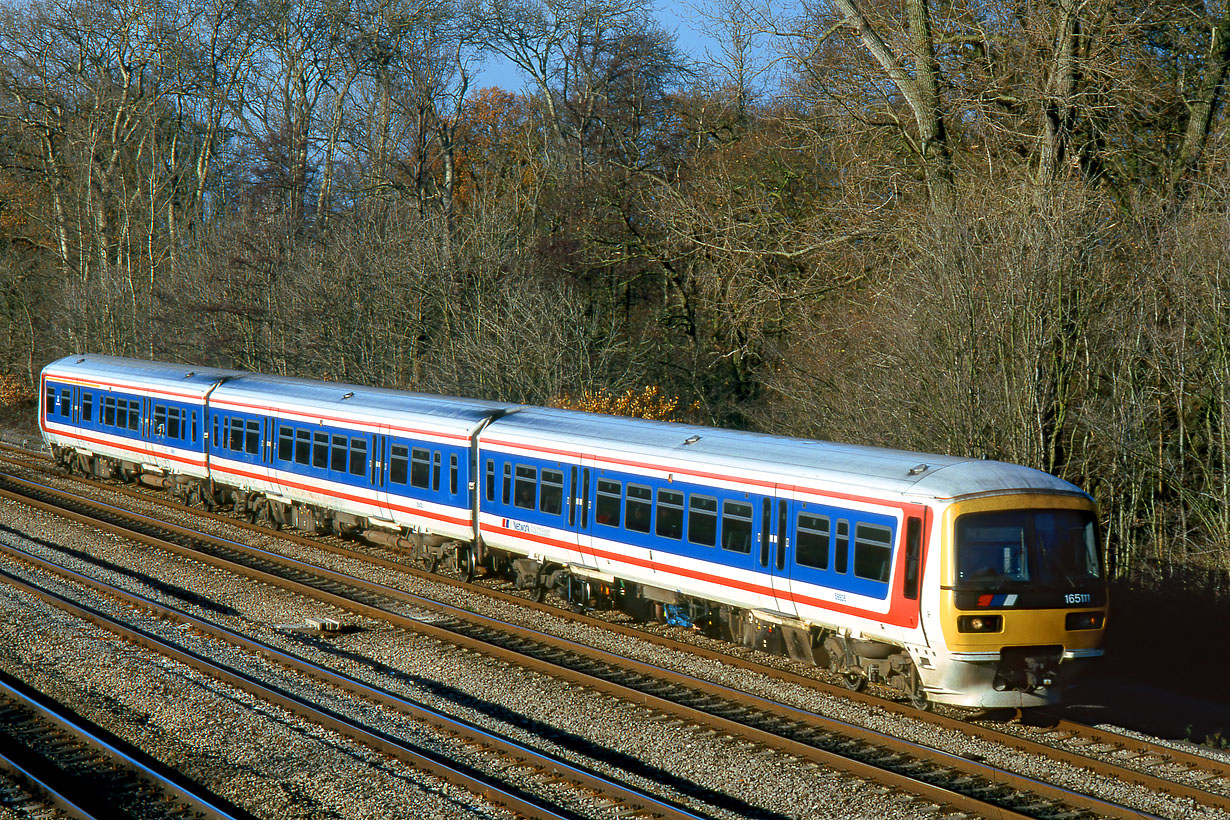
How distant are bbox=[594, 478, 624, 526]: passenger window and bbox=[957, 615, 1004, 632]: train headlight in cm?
520

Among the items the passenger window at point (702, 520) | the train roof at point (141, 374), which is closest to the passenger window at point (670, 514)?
the passenger window at point (702, 520)

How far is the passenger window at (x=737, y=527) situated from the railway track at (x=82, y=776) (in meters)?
6.32

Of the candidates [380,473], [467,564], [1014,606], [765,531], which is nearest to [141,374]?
[380,473]

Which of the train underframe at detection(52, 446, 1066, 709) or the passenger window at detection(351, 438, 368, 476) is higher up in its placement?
the passenger window at detection(351, 438, 368, 476)

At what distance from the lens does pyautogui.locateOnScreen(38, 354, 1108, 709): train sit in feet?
36.3

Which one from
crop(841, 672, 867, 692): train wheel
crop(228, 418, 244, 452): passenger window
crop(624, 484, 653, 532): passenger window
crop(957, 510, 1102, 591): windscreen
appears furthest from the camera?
crop(228, 418, 244, 452): passenger window

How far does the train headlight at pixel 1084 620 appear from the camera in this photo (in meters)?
11.1

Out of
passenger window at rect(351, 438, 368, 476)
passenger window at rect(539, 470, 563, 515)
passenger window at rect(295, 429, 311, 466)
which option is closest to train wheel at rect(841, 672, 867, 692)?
passenger window at rect(539, 470, 563, 515)

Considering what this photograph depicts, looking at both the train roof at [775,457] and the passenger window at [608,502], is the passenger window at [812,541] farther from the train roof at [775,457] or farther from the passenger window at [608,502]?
the passenger window at [608,502]

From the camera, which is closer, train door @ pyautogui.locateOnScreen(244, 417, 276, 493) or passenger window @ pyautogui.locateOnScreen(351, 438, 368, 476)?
passenger window @ pyautogui.locateOnScreen(351, 438, 368, 476)

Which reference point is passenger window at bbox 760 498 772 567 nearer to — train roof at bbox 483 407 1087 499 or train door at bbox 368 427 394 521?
train roof at bbox 483 407 1087 499

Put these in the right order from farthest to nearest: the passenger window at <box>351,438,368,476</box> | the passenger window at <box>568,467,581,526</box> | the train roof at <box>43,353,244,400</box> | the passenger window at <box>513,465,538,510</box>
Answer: the train roof at <box>43,353,244,400</box>, the passenger window at <box>351,438,368,476</box>, the passenger window at <box>513,465,538,510</box>, the passenger window at <box>568,467,581,526</box>

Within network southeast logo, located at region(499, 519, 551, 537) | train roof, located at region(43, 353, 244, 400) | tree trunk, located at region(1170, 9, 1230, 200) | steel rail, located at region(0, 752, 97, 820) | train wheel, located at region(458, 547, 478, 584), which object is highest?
tree trunk, located at region(1170, 9, 1230, 200)

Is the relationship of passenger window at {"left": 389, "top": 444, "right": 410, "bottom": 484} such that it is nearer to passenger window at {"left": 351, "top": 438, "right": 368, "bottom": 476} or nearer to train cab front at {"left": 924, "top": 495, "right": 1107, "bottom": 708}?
passenger window at {"left": 351, "top": 438, "right": 368, "bottom": 476}
